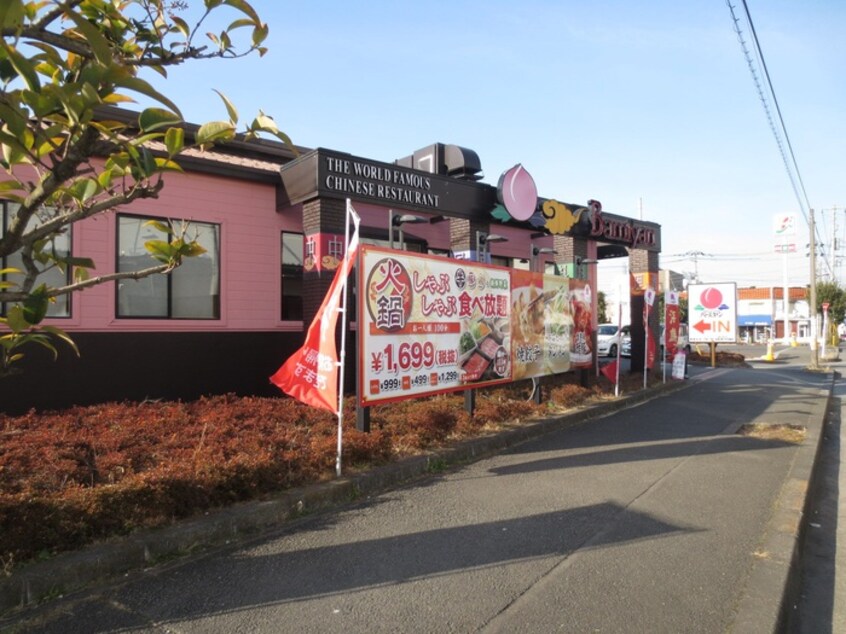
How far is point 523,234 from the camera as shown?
1578cm

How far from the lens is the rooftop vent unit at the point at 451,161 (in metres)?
12.4

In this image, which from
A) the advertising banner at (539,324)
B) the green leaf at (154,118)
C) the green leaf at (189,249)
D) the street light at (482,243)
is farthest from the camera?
the street light at (482,243)

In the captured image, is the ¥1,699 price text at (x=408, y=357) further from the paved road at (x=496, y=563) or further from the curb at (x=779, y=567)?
the curb at (x=779, y=567)

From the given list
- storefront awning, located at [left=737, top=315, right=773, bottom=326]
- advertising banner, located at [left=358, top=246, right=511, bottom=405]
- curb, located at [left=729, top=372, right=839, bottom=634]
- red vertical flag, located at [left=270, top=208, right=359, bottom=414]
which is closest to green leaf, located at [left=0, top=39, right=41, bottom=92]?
curb, located at [left=729, top=372, right=839, bottom=634]

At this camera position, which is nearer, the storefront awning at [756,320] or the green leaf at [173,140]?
the green leaf at [173,140]

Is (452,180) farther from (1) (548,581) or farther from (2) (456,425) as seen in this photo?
(1) (548,581)

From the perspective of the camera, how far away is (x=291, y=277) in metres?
11.3

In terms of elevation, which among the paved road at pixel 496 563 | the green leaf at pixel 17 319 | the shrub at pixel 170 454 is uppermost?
the green leaf at pixel 17 319

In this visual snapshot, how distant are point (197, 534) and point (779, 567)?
165 inches

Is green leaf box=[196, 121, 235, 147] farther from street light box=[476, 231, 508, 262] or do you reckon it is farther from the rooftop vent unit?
the rooftop vent unit

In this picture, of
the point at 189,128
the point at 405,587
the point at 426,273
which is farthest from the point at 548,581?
the point at 189,128

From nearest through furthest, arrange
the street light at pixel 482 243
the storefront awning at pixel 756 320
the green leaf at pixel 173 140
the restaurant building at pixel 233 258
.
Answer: the green leaf at pixel 173 140 < the restaurant building at pixel 233 258 < the street light at pixel 482 243 < the storefront awning at pixel 756 320

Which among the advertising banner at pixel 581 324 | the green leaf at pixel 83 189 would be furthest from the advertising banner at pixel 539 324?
the green leaf at pixel 83 189

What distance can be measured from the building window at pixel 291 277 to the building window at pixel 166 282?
4.40 ft
